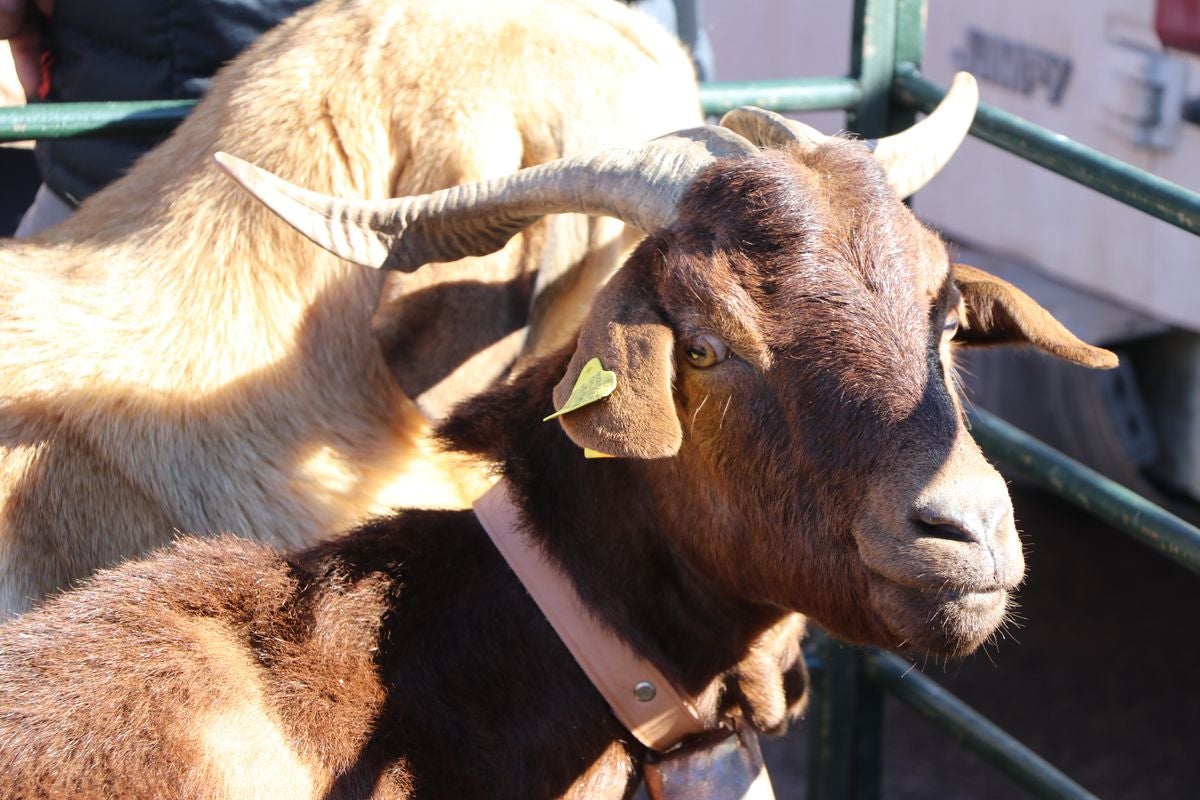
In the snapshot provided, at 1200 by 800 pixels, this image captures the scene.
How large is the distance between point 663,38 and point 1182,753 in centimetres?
368

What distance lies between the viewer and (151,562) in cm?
298

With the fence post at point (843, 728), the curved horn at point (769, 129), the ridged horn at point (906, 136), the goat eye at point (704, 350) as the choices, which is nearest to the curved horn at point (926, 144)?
the ridged horn at point (906, 136)

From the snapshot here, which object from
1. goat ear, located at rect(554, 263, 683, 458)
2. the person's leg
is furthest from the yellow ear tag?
the person's leg

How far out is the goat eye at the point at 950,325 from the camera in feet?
9.76

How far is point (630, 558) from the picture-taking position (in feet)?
10.1

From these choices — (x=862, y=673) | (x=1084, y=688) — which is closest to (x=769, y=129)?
(x=862, y=673)

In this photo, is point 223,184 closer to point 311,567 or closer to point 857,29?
point 311,567

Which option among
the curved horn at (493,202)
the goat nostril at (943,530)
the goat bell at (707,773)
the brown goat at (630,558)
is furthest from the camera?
the goat bell at (707,773)

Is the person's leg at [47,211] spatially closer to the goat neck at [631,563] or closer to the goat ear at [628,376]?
the goat neck at [631,563]

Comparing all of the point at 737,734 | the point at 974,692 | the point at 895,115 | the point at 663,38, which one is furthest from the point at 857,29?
the point at 974,692

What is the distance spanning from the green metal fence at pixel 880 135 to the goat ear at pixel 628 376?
0.87 m

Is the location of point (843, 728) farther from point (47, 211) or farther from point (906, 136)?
point (47, 211)

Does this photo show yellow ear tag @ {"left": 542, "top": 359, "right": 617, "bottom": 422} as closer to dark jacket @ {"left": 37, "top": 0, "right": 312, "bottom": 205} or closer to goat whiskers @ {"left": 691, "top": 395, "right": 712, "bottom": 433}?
goat whiskers @ {"left": 691, "top": 395, "right": 712, "bottom": 433}

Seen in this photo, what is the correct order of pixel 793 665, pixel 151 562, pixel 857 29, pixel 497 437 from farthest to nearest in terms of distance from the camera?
pixel 857 29 < pixel 793 665 < pixel 497 437 < pixel 151 562
